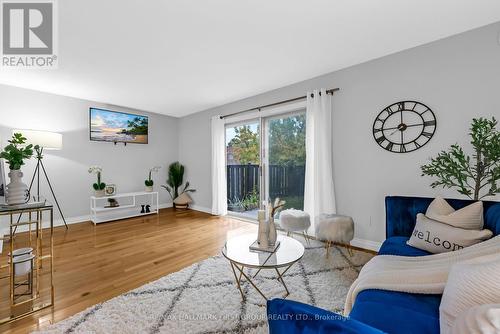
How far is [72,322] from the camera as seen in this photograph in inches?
61.1

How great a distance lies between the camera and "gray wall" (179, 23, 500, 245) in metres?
2.20

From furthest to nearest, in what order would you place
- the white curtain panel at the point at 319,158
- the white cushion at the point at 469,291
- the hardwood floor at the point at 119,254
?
the white curtain panel at the point at 319,158 → the hardwood floor at the point at 119,254 → the white cushion at the point at 469,291

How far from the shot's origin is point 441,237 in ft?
5.34

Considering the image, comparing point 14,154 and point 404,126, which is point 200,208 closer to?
point 14,154

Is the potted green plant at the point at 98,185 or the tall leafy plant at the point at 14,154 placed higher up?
the tall leafy plant at the point at 14,154

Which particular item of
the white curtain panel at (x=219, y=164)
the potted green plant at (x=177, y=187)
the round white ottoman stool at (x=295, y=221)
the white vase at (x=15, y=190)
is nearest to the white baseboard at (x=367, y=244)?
the round white ottoman stool at (x=295, y=221)

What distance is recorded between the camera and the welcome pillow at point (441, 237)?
1524 millimetres

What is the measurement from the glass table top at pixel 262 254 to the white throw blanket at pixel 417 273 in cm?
→ 49

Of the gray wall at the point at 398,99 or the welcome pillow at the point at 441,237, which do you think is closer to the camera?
the welcome pillow at the point at 441,237

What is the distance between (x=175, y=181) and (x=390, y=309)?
5122 mm

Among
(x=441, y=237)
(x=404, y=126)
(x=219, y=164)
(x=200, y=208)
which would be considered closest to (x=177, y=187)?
(x=200, y=208)

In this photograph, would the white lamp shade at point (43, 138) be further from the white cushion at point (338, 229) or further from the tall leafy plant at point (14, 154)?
the white cushion at point (338, 229)

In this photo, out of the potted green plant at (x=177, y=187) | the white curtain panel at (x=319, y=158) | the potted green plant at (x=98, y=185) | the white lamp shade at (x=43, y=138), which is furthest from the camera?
the potted green plant at (x=177, y=187)

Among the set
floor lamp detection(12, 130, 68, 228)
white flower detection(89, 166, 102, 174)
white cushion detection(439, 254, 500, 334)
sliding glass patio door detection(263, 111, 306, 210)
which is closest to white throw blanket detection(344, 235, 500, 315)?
white cushion detection(439, 254, 500, 334)
